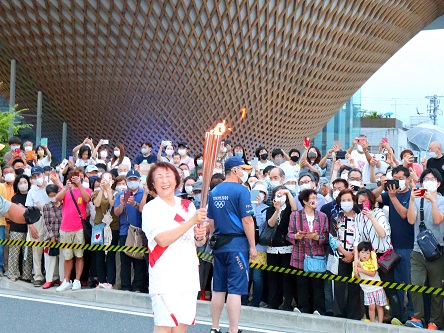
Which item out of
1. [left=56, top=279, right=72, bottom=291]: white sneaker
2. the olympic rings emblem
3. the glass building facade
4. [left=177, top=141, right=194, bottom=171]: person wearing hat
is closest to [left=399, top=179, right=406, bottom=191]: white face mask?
the olympic rings emblem

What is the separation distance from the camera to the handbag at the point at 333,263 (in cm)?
725

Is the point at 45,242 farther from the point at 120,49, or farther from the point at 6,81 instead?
the point at 6,81

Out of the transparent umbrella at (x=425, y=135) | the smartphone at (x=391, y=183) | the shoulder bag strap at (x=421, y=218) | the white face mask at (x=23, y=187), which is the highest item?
the transparent umbrella at (x=425, y=135)

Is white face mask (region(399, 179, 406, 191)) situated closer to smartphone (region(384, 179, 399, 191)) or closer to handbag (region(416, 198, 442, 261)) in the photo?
smartphone (region(384, 179, 399, 191))

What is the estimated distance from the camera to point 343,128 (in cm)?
4041

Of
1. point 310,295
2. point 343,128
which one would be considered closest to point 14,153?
point 310,295

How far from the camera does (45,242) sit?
896cm

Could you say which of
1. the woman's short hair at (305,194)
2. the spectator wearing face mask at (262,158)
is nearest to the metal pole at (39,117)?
the spectator wearing face mask at (262,158)

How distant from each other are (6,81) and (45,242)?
1774 centimetres

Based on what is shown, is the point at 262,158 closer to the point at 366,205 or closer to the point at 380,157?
the point at 380,157

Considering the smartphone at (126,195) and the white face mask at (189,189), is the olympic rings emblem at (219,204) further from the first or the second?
the white face mask at (189,189)

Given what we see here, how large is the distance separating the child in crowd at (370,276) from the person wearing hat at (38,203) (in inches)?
173

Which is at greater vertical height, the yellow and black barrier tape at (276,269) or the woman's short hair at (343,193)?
the woman's short hair at (343,193)

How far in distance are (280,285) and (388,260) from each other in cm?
144
